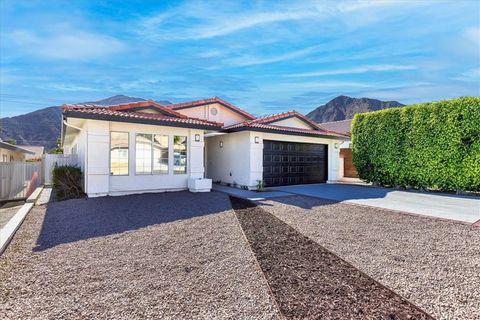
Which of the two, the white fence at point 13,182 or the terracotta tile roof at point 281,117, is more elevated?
the terracotta tile roof at point 281,117

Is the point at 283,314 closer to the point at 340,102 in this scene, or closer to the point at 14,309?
the point at 14,309

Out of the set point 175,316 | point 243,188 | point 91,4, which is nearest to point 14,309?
point 175,316

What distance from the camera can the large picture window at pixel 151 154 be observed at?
12.0 meters

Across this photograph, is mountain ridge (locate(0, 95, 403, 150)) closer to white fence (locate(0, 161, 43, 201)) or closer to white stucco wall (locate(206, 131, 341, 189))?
white stucco wall (locate(206, 131, 341, 189))

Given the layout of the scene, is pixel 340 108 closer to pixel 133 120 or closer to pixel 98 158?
pixel 133 120

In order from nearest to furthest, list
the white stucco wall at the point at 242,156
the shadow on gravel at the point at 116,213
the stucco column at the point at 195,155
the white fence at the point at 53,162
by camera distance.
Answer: the shadow on gravel at the point at 116,213 → the stucco column at the point at 195,155 → the white stucco wall at the point at 242,156 → the white fence at the point at 53,162

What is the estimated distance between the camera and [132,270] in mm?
Answer: 4391

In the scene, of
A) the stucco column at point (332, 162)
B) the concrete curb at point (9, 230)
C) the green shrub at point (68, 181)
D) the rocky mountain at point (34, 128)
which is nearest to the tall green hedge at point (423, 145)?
the stucco column at point (332, 162)

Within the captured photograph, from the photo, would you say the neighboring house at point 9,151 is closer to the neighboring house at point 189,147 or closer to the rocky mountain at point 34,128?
the neighboring house at point 189,147

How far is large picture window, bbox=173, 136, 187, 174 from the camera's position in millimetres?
12969

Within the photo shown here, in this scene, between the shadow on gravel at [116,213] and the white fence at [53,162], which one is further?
the white fence at [53,162]

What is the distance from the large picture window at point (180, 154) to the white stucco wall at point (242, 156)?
10.2 feet

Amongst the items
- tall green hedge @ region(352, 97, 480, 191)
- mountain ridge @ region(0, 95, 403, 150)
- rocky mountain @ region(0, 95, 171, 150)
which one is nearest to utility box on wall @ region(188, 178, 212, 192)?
tall green hedge @ region(352, 97, 480, 191)

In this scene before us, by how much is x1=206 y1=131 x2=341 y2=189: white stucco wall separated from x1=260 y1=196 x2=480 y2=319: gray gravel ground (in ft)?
15.5
